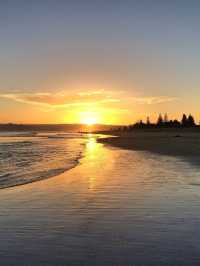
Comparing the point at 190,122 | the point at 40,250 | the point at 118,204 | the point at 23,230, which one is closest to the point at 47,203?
the point at 118,204

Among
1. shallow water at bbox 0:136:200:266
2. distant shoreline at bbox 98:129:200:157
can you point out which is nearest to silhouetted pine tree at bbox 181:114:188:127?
distant shoreline at bbox 98:129:200:157

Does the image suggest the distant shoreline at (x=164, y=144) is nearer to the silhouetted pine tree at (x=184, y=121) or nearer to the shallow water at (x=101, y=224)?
the shallow water at (x=101, y=224)

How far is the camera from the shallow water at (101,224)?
711 cm

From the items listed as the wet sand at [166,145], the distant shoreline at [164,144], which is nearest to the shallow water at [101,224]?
the wet sand at [166,145]

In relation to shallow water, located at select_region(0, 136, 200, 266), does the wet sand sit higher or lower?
lower

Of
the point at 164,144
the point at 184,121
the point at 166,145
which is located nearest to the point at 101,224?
the point at 166,145

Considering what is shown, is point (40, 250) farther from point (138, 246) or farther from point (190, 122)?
point (190, 122)

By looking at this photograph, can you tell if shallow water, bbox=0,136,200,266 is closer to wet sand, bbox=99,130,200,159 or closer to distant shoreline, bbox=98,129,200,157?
wet sand, bbox=99,130,200,159

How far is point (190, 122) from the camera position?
177 metres

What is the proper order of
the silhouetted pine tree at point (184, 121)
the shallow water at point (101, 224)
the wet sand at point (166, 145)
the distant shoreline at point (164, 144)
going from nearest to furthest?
the shallow water at point (101, 224) → the wet sand at point (166, 145) → the distant shoreline at point (164, 144) → the silhouetted pine tree at point (184, 121)

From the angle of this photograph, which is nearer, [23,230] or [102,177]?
[23,230]

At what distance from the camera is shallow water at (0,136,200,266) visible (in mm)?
7105

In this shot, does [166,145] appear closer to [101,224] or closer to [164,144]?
[164,144]

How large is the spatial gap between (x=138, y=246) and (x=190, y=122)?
568 feet
